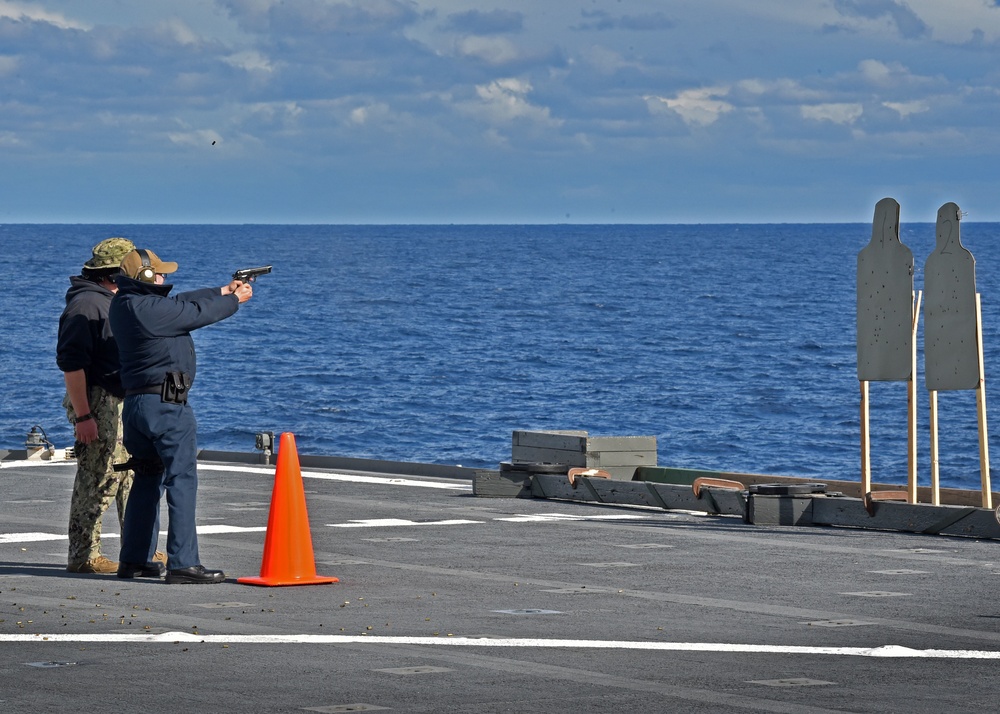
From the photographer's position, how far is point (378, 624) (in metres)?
9.74

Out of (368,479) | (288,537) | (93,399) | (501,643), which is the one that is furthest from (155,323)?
(368,479)

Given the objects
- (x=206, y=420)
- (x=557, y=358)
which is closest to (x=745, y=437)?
(x=206, y=420)

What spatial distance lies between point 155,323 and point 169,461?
0.91 meters

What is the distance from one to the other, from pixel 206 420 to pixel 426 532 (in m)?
40.6

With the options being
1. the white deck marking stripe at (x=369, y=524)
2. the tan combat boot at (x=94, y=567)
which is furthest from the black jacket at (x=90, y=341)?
the white deck marking stripe at (x=369, y=524)

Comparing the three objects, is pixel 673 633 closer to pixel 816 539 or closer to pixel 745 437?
pixel 816 539

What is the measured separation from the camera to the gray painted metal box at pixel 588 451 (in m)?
19.1

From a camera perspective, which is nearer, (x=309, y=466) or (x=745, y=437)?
(x=309, y=466)

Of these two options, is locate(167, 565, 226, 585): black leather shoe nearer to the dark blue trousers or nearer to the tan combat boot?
the dark blue trousers

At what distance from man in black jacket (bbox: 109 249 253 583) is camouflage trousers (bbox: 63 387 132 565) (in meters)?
0.52

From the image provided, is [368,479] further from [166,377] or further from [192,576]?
[166,377]

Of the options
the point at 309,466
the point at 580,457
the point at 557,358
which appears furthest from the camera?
the point at 557,358

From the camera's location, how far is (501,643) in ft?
29.7

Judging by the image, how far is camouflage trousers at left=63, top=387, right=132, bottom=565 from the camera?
12.1 m
